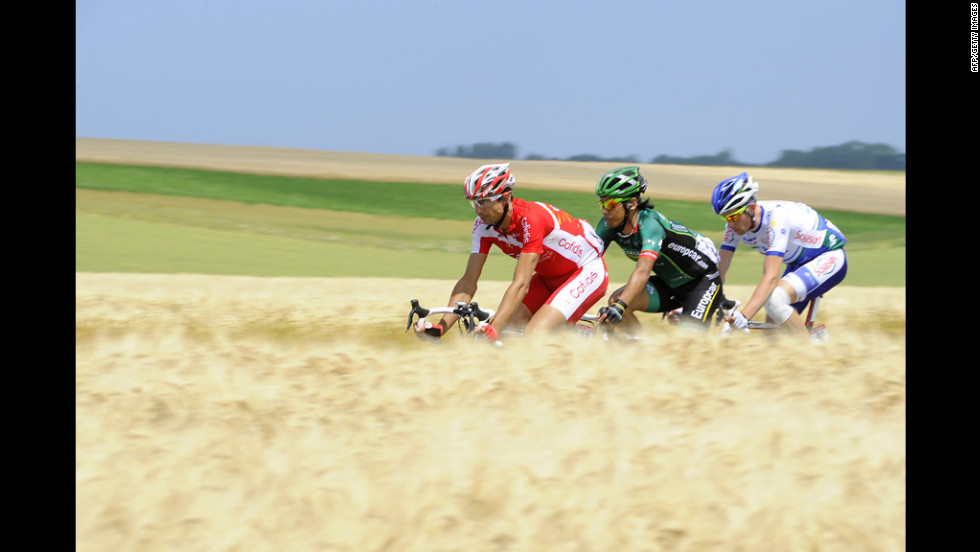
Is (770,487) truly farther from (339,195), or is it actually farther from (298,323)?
(339,195)

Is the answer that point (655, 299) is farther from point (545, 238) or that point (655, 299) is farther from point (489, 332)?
point (489, 332)

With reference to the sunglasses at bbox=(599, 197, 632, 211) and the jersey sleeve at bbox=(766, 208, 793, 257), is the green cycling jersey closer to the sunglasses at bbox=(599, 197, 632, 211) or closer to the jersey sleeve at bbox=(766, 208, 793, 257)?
the sunglasses at bbox=(599, 197, 632, 211)

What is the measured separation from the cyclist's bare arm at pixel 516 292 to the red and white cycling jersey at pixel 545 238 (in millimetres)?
91

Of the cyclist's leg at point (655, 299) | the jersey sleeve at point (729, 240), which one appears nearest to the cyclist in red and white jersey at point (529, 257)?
the cyclist's leg at point (655, 299)

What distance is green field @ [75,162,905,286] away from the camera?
2205cm

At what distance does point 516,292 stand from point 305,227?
83.3 ft

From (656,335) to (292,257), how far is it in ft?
57.9

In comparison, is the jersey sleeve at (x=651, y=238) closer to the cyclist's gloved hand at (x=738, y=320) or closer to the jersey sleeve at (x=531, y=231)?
the cyclist's gloved hand at (x=738, y=320)

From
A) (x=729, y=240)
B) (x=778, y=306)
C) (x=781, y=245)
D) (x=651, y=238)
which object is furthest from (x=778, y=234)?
(x=651, y=238)

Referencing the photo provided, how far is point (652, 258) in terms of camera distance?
8445mm

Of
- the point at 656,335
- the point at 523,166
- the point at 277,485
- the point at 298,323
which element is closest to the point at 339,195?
the point at 523,166

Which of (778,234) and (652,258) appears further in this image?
(778,234)
